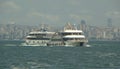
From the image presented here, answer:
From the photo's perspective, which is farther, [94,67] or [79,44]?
[79,44]

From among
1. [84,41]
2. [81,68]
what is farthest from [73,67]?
[84,41]

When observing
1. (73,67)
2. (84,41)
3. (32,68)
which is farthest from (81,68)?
(84,41)

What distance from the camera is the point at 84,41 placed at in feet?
649

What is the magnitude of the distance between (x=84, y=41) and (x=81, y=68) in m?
112

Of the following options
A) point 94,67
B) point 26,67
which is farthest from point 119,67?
point 26,67

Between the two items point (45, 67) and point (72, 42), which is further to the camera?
point (72, 42)

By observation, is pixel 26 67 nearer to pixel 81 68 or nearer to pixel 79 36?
pixel 81 68

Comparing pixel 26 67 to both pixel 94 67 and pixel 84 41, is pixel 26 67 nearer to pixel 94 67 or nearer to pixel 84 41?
pixel 94 67

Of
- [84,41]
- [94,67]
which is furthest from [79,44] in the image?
[94,67]

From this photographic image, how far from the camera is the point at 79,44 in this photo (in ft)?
654

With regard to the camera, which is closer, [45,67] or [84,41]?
[45,67]

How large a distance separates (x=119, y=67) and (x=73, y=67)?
Result: 8.04 m

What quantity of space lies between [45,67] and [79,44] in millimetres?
113229

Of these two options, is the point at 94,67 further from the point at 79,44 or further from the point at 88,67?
the point at 79,44
